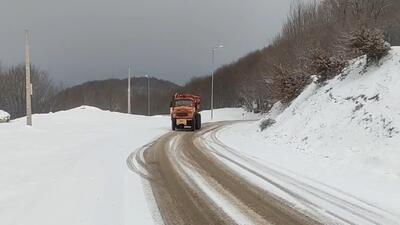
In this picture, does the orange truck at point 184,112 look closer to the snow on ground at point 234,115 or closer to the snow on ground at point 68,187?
the snow on ground at point 68,187

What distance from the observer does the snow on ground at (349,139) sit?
12.0 metres

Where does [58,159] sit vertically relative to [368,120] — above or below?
below

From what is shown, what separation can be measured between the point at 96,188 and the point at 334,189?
532cm

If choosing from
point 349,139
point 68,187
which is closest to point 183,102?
point 349,139

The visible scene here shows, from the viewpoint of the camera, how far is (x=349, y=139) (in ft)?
57.0

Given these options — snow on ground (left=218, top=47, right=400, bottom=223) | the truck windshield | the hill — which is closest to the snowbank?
snow on ground (left=218, top=47, right=400, bottom=223)

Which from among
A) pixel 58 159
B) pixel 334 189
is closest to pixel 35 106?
pixel 58 159

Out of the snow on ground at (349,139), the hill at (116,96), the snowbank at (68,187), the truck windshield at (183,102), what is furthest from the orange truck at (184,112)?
the hill at (116,96)

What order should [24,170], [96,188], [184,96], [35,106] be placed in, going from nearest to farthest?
[96,188]
[24,170]
[184,96]
[35,106]

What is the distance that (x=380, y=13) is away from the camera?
49188 millimetres

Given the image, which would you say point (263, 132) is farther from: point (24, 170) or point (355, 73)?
point (24, 170)

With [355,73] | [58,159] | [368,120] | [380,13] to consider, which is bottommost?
[58,159]

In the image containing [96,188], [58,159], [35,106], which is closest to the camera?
[96,188]

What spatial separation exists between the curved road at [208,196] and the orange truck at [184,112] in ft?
71.4
